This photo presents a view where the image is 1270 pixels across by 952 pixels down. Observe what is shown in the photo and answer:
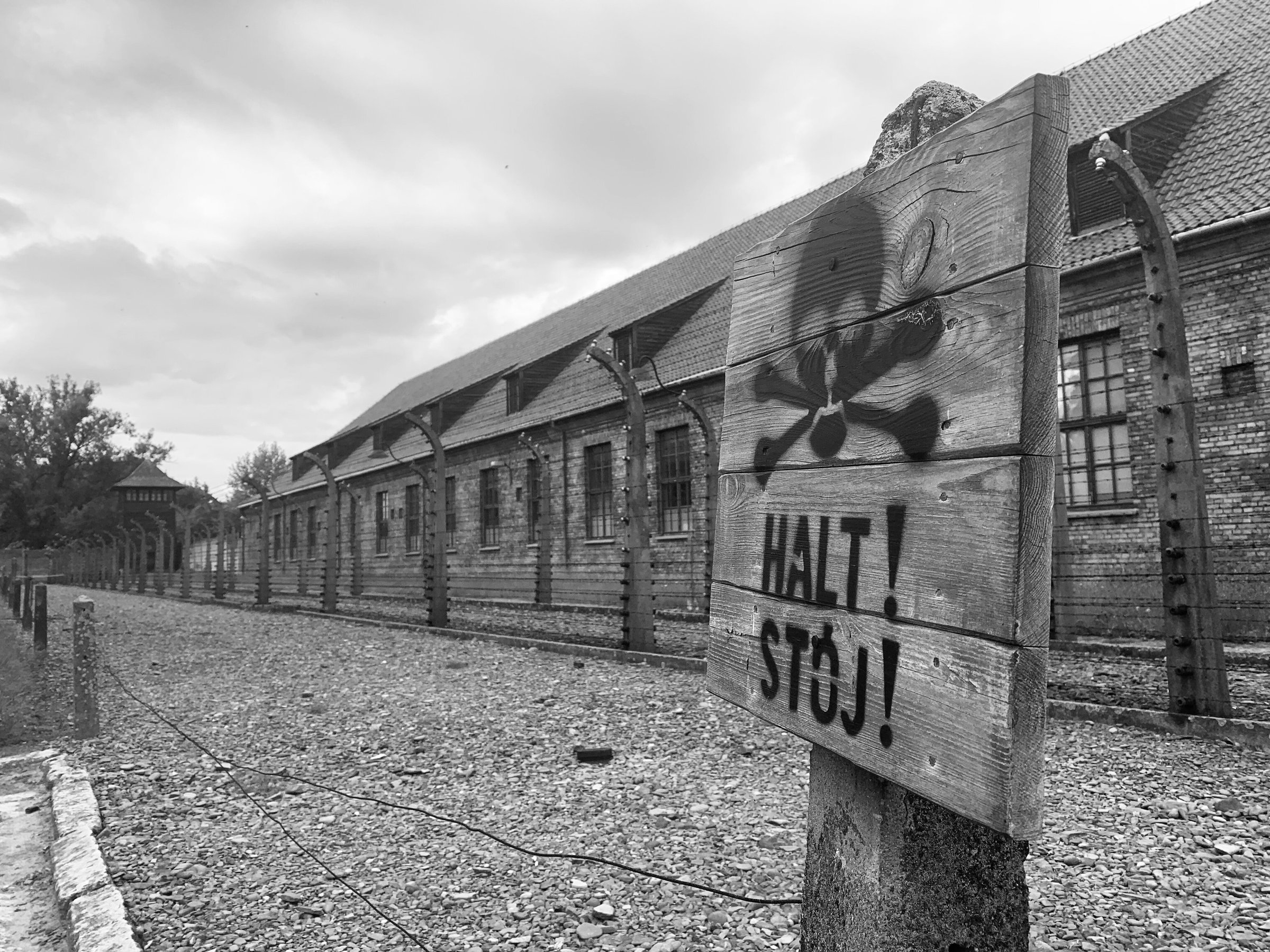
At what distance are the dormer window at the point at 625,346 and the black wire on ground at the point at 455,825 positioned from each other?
1508 cm

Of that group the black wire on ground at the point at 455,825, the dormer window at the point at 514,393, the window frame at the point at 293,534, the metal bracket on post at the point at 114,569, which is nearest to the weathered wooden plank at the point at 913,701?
the black wire on ground at the point at 455,825

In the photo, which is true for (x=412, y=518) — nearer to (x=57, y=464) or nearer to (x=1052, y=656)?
(x=1052, y=656)

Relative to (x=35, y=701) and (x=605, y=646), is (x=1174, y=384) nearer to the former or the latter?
(x=605, y=646)

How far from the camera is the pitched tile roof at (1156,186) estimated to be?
11117mm

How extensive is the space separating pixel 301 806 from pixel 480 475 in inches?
834

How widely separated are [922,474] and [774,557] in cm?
41

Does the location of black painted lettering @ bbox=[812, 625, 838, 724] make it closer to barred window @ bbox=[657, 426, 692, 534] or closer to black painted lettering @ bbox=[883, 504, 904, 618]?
black painted lettering @ bbox=[883, 504, 904, 618]

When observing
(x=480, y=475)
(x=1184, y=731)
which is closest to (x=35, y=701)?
(x=1184, y=731)

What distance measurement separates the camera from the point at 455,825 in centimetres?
406

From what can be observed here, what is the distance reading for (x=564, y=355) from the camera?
2473 centimetres

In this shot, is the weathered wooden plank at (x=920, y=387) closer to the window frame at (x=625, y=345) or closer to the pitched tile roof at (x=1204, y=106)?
the pitched tile roof at (x=1204, y=106)

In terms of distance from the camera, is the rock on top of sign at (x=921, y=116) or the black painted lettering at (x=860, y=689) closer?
the black painted lettering at (x=860, y=689)

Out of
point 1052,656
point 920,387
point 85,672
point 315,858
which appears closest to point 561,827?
point 315,858

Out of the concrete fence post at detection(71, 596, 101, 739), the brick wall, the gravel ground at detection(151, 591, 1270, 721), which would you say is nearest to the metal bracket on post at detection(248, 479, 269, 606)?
the gravel ground at detection(151, 591, 1270, 721)
